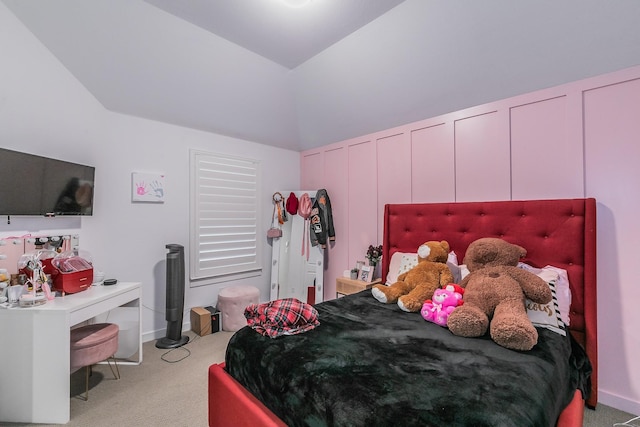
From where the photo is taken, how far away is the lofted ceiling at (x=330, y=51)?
82.1 inches

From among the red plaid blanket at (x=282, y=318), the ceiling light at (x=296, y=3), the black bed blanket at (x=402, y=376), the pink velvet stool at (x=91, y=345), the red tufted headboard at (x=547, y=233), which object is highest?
the ceiling light at (x=296, y=3)

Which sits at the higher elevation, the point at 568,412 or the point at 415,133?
the point at 415,133

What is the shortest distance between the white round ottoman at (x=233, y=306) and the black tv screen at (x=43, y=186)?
1615 millimetres

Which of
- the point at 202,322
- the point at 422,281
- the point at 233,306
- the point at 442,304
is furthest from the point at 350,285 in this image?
the point at 202,322

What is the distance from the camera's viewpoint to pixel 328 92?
11.1 ft

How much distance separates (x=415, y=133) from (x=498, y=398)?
8.76 feet

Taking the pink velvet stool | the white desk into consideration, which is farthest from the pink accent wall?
the white desk

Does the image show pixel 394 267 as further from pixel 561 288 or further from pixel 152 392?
pixel 152 392

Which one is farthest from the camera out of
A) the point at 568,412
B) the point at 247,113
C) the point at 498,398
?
the point at 247,113

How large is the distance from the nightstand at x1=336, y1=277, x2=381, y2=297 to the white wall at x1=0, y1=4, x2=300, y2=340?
1357 millimetres

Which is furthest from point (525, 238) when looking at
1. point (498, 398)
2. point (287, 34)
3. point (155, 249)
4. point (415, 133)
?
point (155, 249)

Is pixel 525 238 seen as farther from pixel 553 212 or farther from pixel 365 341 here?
pixel 365 341

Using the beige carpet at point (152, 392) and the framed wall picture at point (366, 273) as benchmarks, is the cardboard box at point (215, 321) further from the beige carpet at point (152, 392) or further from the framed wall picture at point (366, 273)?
the framed wall picture at point (366, 273)

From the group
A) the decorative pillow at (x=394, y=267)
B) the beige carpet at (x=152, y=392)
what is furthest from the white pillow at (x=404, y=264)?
the beige carpet at (x=152, y=392)
